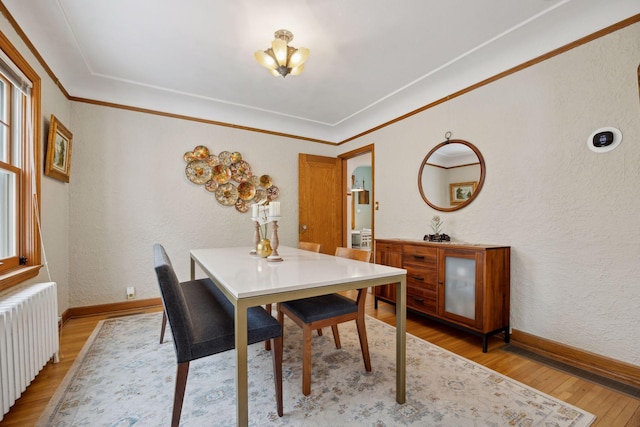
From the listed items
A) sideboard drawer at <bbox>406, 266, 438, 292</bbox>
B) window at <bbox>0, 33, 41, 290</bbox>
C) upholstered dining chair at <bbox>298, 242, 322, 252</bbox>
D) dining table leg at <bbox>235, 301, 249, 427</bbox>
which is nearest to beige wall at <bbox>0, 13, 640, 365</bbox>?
window at <bbox>0, 33, 41, 290</bbox>

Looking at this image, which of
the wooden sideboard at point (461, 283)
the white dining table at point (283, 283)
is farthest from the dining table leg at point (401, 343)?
the wooden sideboard at point (461, 283)

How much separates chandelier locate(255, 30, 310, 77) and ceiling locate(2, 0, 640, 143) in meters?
0.08

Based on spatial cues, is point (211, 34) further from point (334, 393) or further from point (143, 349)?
point (334, 393)

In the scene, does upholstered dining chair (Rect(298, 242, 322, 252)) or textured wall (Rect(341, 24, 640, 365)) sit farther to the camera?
upholstered dining chair (Rect(298, 242, 322, 252))

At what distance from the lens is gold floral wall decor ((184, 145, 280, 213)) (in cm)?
347

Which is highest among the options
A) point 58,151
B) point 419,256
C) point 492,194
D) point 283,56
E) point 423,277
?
point 283,56

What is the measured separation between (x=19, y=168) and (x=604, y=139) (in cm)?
423

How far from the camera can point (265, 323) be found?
1484 mm

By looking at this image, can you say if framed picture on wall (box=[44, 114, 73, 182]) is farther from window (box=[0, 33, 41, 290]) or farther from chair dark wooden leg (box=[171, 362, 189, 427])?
chair dark wooden leg (box=[171, 362, 189, 427])

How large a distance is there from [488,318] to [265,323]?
1838mm

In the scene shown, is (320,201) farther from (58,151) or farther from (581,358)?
(581,358)

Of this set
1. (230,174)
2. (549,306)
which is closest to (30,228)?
(230,174)

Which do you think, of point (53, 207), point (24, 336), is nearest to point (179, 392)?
point (24, 336)

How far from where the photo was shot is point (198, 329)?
1.41 m
